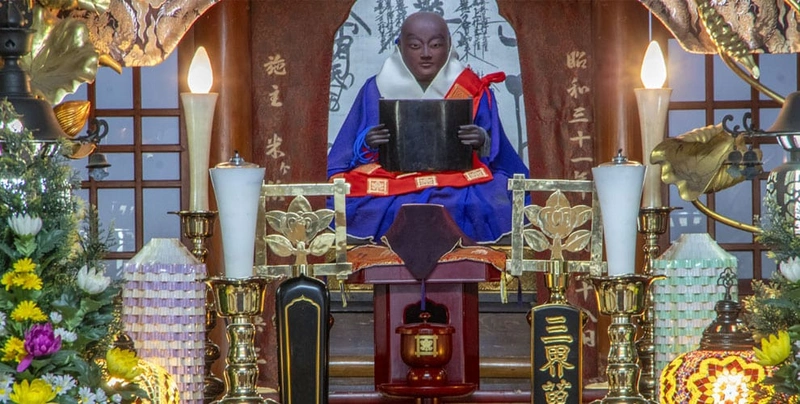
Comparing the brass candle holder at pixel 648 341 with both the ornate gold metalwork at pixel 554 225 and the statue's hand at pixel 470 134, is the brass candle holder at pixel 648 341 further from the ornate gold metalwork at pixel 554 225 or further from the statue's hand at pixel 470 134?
the statue's hand at pixel 470 134

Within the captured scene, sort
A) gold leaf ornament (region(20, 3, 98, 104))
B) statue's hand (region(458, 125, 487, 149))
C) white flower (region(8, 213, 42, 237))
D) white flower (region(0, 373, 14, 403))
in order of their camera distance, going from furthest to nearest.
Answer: statue's hand (region(458, 125, 487, 149)) < gold leaf ornament (region(20, 3, 98, 104)) < white flower (region(8, 213, 42, 237)) < white flower (region(0, 373, 14, 403))

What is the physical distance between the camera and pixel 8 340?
3453 millimetres

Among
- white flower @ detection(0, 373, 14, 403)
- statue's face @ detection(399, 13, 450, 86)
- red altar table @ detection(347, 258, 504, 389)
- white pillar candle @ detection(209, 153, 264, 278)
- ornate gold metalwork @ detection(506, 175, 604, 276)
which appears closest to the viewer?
white flower @ detection(0, 373, 14, 403)

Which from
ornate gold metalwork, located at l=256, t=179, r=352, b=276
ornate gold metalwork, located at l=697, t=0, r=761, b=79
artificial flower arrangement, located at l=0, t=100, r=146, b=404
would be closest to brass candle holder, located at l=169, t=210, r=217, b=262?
ornate gold metalwork, located at l=256, t=179, r=352, b=276

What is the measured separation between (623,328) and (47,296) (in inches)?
66.0

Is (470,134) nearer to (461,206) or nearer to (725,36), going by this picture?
(461,206)

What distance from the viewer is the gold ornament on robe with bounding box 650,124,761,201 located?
5016 mm

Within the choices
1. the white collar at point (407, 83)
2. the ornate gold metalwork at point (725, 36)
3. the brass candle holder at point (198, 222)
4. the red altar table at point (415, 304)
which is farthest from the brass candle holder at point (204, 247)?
the ornate gold metalwork at point (725, 36)

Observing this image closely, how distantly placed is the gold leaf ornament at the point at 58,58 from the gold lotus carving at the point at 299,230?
3.90ft

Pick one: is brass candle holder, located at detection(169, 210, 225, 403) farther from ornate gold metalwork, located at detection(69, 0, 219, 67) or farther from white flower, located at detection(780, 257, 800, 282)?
white flower, located at detection(780, 257, 800, 282)

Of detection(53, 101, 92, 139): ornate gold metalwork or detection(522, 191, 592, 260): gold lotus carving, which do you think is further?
detection(53, 101, 92, 139): ornate gold metalwork

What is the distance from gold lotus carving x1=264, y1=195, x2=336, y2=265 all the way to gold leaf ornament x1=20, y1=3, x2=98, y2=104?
1.19 m

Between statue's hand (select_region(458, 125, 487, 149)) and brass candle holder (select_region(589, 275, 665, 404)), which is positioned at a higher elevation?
statue's hand (select_region(458, 125, 487, 149))

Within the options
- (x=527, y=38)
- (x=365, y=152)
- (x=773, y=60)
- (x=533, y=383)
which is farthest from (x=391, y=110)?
(x=773, y=60)
